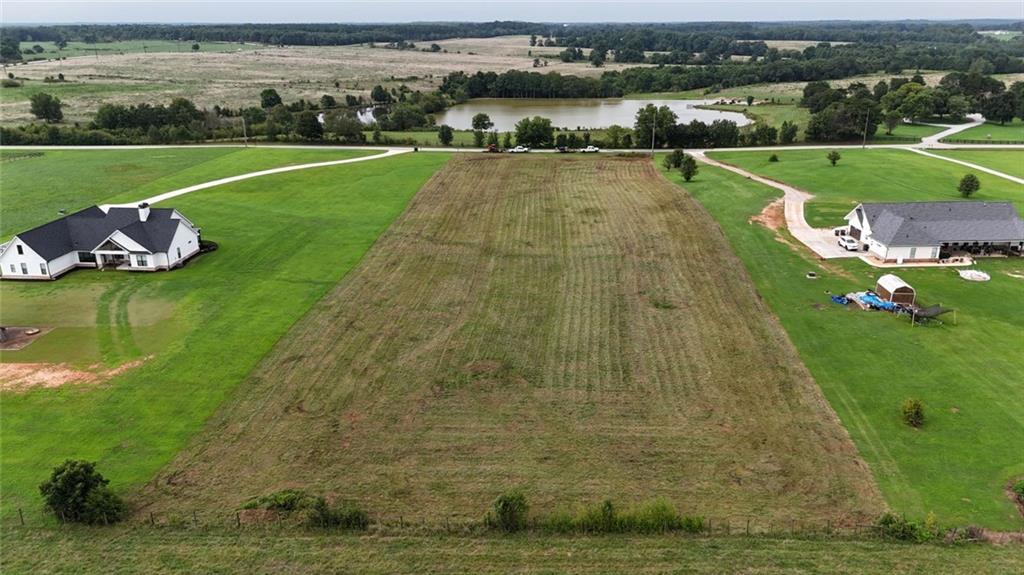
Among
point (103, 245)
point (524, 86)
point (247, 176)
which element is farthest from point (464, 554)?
point (524, 86)

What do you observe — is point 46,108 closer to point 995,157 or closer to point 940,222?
point 940,222

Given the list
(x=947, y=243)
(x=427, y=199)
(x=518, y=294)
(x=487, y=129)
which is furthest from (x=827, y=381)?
(x=487, y=129)

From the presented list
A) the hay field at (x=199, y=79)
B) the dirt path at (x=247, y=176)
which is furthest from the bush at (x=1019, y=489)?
the hay field at (x=199, y=79)

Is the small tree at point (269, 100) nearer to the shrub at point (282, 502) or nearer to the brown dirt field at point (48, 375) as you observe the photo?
the brown dirt field at point (48, 375)

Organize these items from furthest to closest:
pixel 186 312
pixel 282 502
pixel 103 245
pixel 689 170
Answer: pixel 689 170, pixel 103 245, pixel 186 312, pixel 282 502

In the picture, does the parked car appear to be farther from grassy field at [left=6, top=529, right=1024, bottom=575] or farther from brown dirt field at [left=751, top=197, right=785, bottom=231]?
grassy field at [left=6, top=529, right=1024, bottom=575]

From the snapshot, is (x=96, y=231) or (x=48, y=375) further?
(x=96, y=231)
